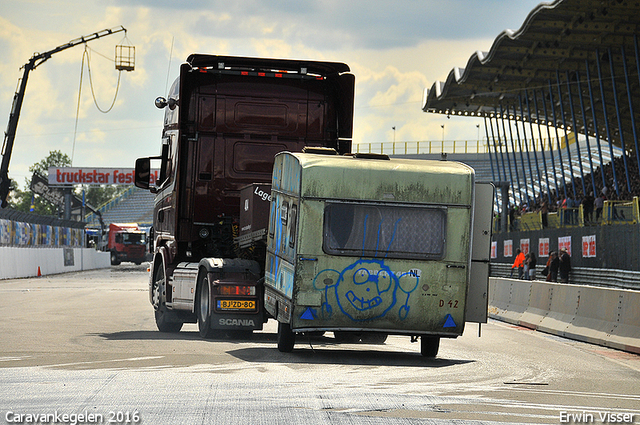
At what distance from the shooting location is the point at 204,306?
14.4 meters

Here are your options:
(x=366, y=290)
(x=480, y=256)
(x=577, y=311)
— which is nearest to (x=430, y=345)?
(x=480, y=256)

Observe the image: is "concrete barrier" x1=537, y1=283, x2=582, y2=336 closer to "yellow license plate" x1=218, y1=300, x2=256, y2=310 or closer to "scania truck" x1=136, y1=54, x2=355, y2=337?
"scania truck" x1=136, y1=54, x2=355, y2=337

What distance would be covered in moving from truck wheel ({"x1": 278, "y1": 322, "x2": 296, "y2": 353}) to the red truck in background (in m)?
57.0

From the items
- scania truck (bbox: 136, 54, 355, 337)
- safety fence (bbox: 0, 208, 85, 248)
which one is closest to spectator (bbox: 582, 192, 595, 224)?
scania truck (bbox: 136, 54, 355, 337)

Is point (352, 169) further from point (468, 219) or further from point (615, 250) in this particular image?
point (615, 250)

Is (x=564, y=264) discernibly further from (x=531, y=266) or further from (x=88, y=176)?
(x=88, y=176)

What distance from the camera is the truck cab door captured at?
Result: 12711mm

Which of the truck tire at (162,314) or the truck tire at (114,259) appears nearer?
the truck tire at (162,314)

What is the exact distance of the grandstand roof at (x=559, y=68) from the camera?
135 ft

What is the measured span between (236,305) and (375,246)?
251cm

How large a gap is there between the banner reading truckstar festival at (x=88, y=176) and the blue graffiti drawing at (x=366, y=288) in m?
69.3

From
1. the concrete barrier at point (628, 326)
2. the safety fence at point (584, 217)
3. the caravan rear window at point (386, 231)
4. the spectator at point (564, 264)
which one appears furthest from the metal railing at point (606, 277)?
the caravan rear window at point (386, 231)

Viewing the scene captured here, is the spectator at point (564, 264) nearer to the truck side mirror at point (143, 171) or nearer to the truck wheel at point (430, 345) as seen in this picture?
the truck side mirror at point (143, 171)

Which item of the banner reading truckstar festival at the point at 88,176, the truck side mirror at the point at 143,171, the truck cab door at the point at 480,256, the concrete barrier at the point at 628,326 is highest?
the banner reading truckstar festival at the point at 88,176
